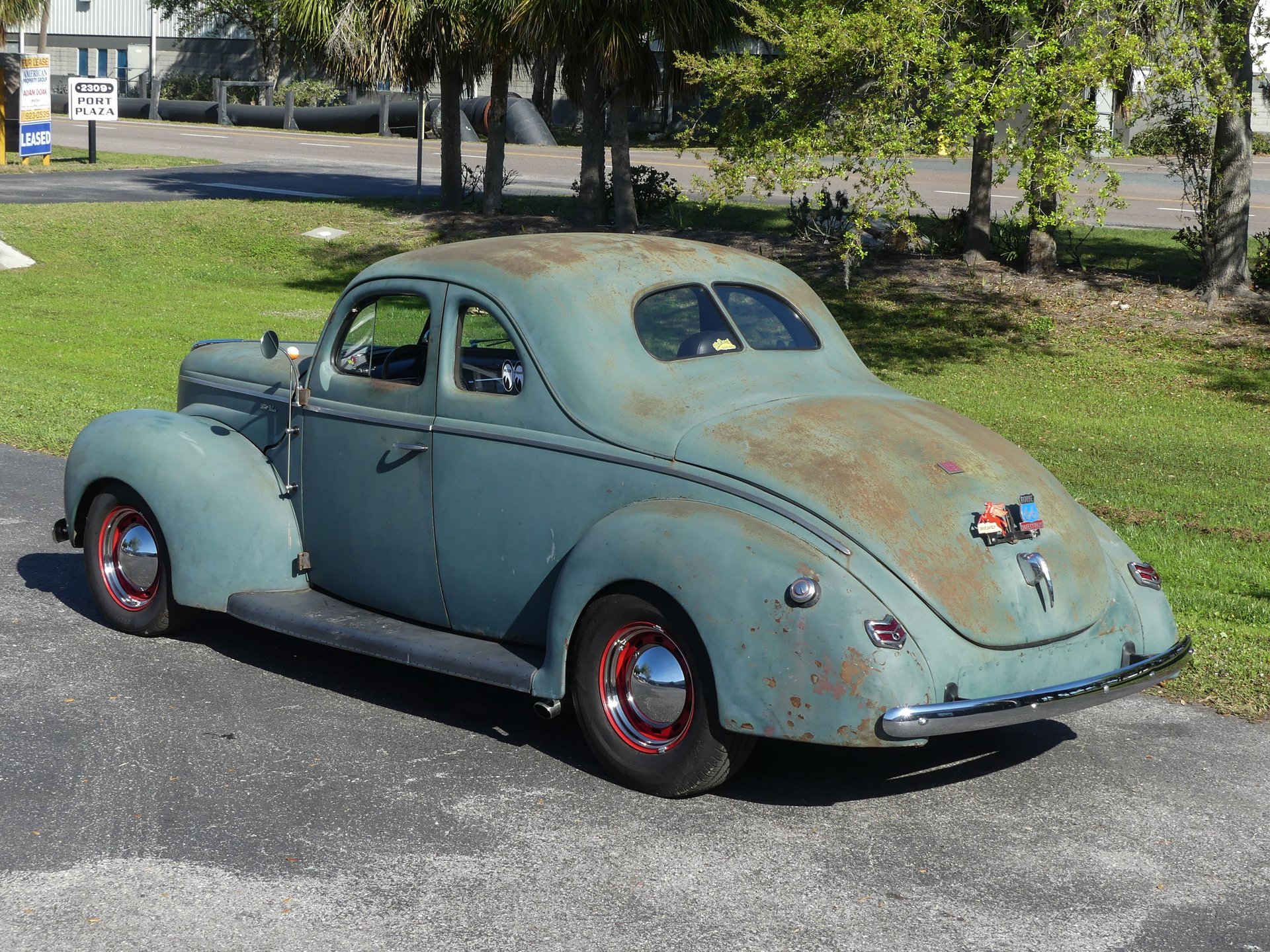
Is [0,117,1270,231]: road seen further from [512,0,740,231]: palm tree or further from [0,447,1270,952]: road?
[0,447,1270,952]: road

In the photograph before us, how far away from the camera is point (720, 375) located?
17.8 ft

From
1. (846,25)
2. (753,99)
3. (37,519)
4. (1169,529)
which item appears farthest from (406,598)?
(753,99)

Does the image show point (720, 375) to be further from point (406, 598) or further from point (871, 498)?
point (406, 598)

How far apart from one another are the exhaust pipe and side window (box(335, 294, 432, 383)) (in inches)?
62.4

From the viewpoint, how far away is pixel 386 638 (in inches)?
219

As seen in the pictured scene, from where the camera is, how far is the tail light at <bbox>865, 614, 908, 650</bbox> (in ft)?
14.7

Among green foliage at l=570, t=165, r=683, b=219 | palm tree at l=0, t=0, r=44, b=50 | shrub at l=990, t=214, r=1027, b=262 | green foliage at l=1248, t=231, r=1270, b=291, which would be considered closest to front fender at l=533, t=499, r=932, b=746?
green foliage at l=1248, t=231, r=1270, b=291

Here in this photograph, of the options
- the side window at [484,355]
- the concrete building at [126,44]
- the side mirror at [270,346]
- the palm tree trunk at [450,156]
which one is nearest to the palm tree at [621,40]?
the palm tree trunk at [450,156]

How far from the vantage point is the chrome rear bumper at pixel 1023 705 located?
4.45 m

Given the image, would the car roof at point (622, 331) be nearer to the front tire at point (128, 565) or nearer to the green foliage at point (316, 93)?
the front tire at point (128, 565)

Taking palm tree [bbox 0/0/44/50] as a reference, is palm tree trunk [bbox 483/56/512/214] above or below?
below

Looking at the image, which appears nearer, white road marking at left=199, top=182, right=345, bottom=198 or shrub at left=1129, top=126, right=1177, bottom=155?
shrub at left=1129, top=126, right=1177, bottom=155

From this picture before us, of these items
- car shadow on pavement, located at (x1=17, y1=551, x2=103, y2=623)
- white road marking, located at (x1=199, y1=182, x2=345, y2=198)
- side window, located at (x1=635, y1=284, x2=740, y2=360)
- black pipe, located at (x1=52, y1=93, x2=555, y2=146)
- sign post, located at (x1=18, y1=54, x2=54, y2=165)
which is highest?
black pipe, located at (x1=52, y1=93, x2=555, y2=146)

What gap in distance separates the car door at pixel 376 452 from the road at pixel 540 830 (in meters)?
0.48
